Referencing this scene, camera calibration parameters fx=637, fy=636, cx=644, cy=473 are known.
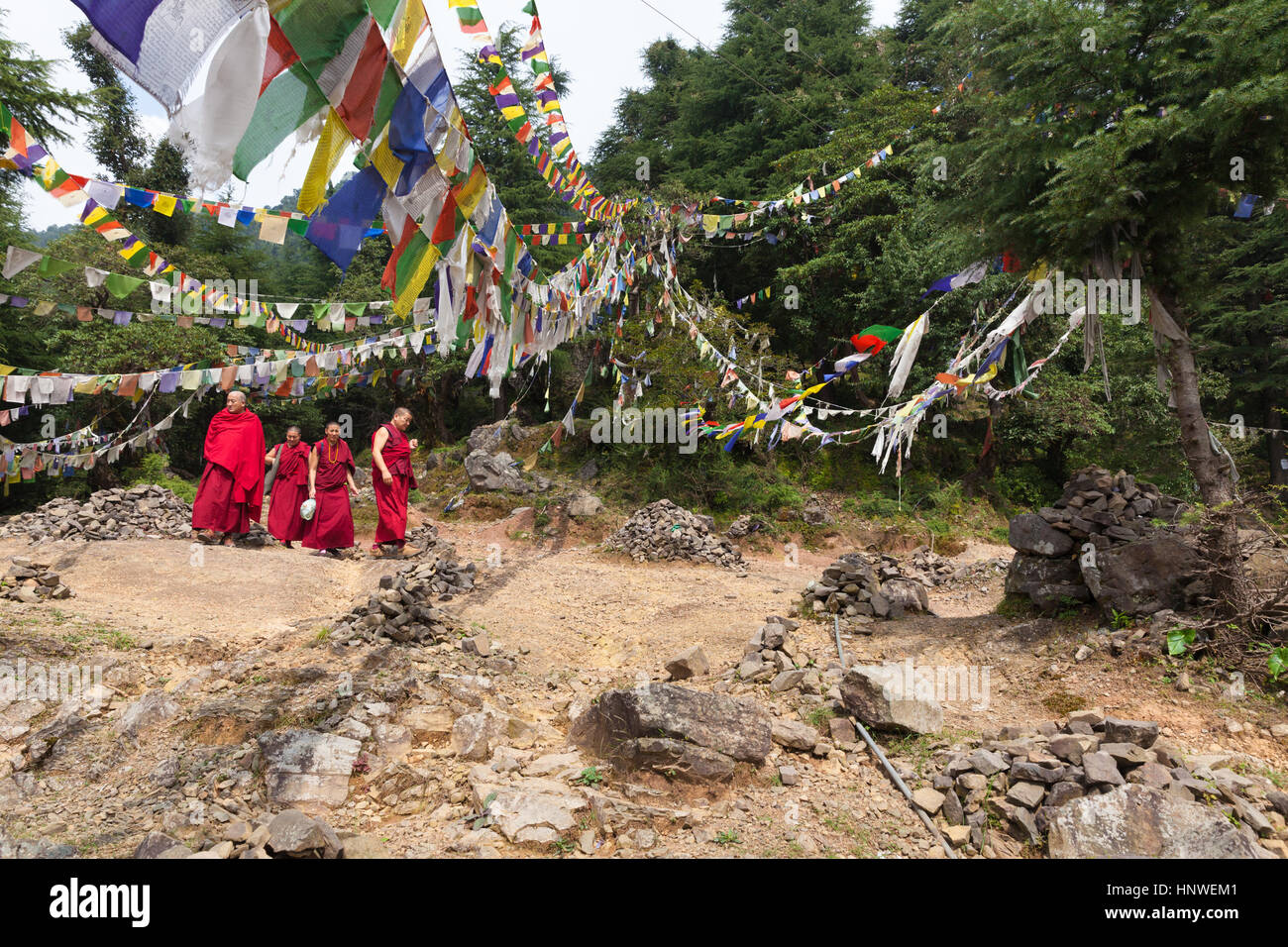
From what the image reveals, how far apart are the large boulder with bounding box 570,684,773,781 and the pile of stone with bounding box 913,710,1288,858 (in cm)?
99

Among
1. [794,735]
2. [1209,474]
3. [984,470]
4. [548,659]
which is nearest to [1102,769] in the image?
[794,735]

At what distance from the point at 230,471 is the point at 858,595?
323 inches

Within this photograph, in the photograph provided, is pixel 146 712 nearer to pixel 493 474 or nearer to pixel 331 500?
pixel 331 500

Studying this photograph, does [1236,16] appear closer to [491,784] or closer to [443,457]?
[491,784]

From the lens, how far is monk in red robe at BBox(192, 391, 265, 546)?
8492mm

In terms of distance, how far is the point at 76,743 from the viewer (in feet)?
12.1

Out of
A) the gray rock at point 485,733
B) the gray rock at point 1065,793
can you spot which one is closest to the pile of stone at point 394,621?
the gray rock at point 485,733

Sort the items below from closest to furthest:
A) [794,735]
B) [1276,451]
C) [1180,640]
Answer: [794,735] → [1180,640] → [1276,451]

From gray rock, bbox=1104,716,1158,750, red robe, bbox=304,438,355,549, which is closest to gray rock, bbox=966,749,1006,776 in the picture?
gray rock, bbox=1104,716,1158,750

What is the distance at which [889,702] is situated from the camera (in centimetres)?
415

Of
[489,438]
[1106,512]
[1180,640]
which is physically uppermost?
[489,438]

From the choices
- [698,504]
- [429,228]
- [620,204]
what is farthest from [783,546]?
[429,228]

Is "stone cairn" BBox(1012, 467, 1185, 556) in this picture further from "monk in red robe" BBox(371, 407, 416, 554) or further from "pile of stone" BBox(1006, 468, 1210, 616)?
"monk in red robe" BBox(371, 407, 416, 554)

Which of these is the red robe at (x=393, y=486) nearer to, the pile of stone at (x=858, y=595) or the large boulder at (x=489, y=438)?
the pile of stone at (x=858, y=595)
